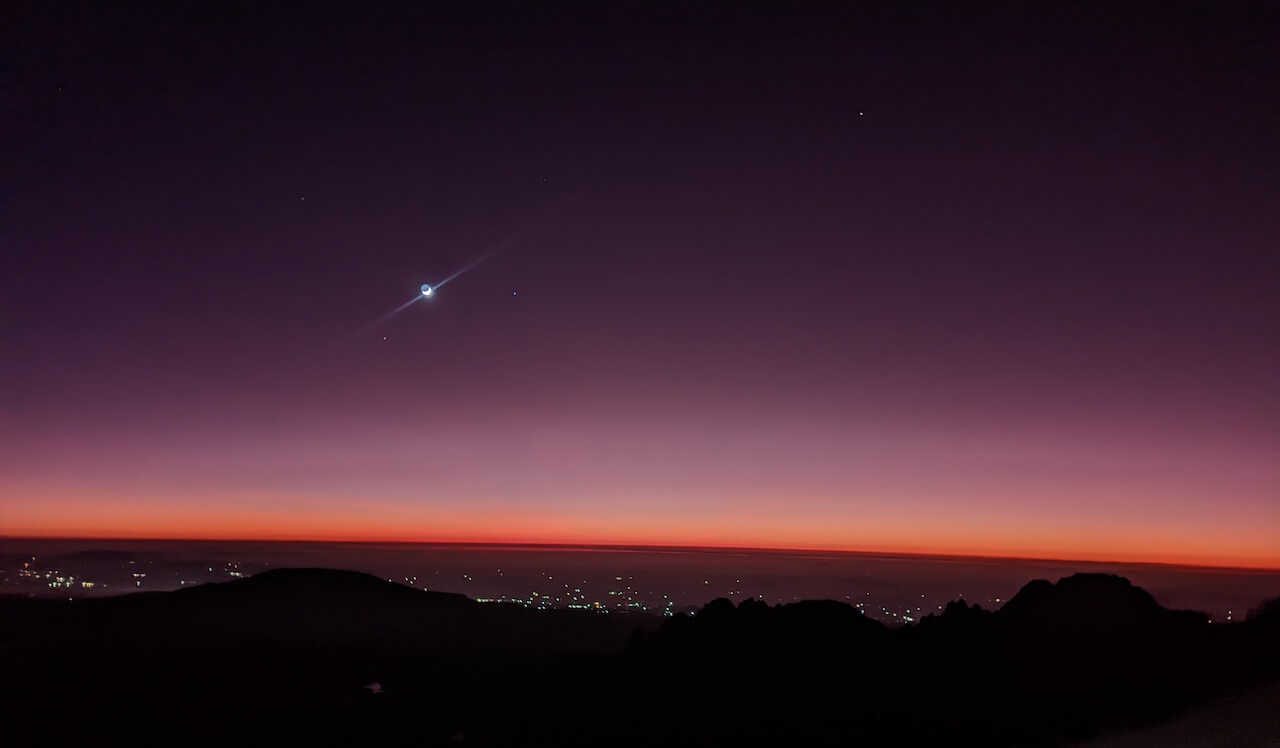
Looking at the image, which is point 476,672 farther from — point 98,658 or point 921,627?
point 921,627

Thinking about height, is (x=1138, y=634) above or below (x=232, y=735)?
above

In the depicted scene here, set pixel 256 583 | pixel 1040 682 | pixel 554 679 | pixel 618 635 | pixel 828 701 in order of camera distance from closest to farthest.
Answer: pixel 1040 682, pixel 828 701, pixel 554 679, pixel 618 635, pixel 256 583

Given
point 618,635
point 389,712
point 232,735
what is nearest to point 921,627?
point 618,635

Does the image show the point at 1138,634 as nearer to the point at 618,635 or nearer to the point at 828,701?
the point at 828,701

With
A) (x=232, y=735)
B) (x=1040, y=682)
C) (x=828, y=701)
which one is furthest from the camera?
(x=828, y=701)

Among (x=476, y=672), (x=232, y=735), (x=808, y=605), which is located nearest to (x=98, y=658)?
(x=232, y=735)

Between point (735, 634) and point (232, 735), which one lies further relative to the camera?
point (735, 634)
